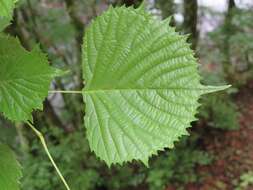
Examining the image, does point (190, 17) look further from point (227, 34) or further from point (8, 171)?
point (8, 171)

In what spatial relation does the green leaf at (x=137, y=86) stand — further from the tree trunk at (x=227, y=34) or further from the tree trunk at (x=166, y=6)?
the tree trunk at (x=227, y=34)

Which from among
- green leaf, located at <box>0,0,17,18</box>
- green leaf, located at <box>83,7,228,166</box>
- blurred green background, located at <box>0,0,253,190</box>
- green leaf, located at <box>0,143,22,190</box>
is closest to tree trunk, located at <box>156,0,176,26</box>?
blurred green background, located at <box>0,0,253,190</box>

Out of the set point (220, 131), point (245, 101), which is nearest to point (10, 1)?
point (220, 131)

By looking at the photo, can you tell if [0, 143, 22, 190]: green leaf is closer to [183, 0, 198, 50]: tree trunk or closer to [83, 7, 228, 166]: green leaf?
[83, 7, 228, 166]: green leaf

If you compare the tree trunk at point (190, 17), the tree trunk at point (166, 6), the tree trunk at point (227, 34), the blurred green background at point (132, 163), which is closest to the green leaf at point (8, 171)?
the blurred green background at point (132, 163)

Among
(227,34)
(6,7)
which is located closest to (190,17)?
(227,34)
